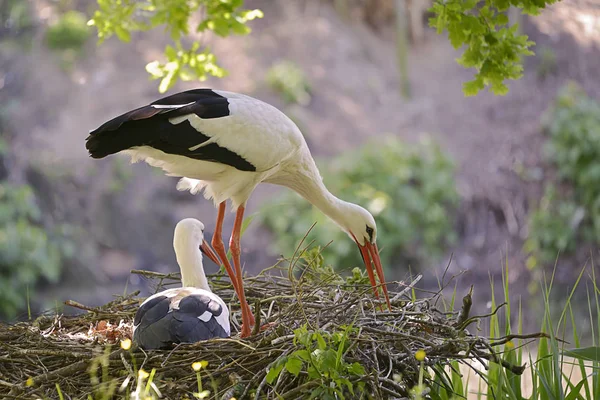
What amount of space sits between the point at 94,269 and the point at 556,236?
7249mm

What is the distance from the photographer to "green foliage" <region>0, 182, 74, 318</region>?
10.5m

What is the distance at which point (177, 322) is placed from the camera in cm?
390

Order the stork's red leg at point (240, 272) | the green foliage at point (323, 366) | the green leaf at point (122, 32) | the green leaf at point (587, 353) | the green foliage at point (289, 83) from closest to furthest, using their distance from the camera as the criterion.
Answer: the green foliage at point (323, 366)
the green leaf at point (587, 353)
the stork's red leg at point (240, 272)
the green leaf at point (122, 32)
the green foliage at point (289, 83)

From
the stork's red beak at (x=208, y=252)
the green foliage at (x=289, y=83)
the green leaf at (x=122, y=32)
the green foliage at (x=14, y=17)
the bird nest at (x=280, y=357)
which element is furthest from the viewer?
the green foliage at (x=14, y=17)

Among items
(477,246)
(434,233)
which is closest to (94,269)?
(434,233)

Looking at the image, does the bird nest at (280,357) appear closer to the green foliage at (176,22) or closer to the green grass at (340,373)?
the green grass at (340,373)

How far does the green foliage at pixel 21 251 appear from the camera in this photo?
10.5 m

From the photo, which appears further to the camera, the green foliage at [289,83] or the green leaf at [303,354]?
the green foliage at [289,83]

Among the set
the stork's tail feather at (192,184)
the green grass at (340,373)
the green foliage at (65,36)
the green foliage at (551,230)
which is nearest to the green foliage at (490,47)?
the green grass at (340,373)

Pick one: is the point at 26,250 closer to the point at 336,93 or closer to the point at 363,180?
the point at 363,180

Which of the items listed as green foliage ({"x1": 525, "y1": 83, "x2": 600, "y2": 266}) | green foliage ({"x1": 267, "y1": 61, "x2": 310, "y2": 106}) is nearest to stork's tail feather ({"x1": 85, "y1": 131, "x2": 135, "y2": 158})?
green foliage ({"x1": 525, "y1": 83, "x2": 600, "y2": 266})

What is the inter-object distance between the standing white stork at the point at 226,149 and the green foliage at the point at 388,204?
6.27 m

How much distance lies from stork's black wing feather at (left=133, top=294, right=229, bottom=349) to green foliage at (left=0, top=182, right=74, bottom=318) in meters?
6.74

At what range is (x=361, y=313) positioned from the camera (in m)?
3.87
